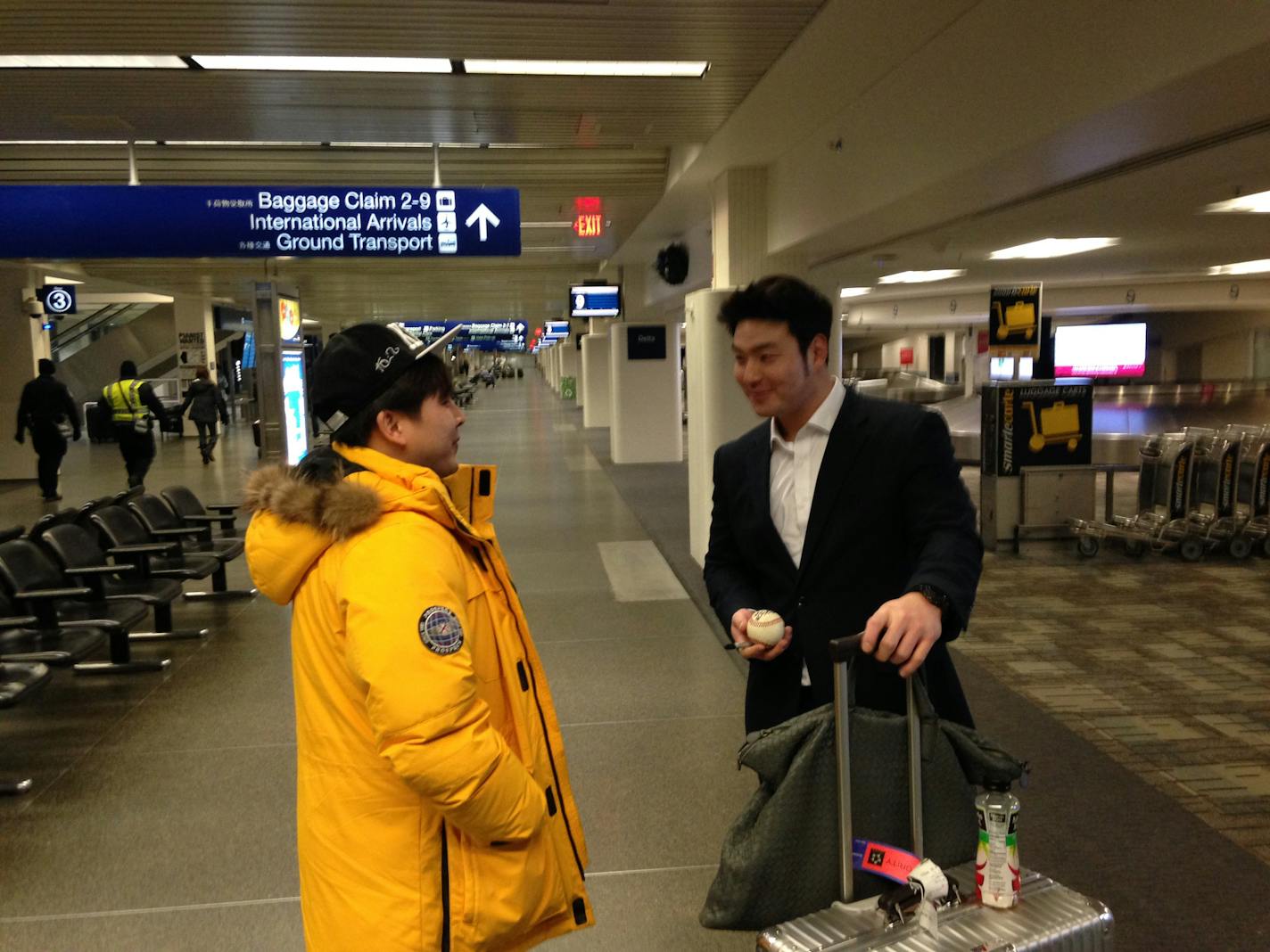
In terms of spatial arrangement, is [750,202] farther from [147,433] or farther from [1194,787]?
[147,433]

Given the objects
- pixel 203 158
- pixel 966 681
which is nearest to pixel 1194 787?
pixel 966 681

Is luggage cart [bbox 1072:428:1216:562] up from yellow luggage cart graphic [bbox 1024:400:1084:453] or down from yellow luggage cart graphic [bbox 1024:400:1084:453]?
down

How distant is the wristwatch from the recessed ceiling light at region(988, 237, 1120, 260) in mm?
9082

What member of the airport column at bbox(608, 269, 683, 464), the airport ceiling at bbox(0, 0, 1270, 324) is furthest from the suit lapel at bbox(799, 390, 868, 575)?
the airport column at bbox(608, 269, 683, 464)

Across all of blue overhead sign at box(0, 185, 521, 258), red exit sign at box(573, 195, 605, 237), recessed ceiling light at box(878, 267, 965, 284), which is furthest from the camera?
recessed ceiling light at box(878, 267, 965, 284)

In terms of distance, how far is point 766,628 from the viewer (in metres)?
1.81

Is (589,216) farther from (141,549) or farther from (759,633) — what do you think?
(759,633)

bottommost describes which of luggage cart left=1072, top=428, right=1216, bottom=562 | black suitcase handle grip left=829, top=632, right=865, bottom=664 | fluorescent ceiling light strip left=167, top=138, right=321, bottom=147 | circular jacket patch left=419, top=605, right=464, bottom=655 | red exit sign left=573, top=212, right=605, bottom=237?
luggage cart left=1072, top=428, right=1216, bottom=562

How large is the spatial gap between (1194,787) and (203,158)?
8753mm

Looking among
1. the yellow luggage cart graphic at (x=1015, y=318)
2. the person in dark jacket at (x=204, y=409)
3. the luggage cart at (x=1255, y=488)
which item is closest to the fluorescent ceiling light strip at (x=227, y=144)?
the yellow luggage cart graphic at (x=1015, y=318)

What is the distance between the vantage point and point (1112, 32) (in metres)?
3.63

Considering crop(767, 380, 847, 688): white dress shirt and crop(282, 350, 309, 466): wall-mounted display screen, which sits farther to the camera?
crop(282, 350, 309, 466): wall-mounted display screen

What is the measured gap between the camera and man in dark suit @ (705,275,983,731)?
2021 mm

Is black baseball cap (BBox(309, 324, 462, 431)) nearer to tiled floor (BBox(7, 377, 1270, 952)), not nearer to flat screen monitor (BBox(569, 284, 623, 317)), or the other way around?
tiled floor (BBox(7, 377, 1270, 952))
